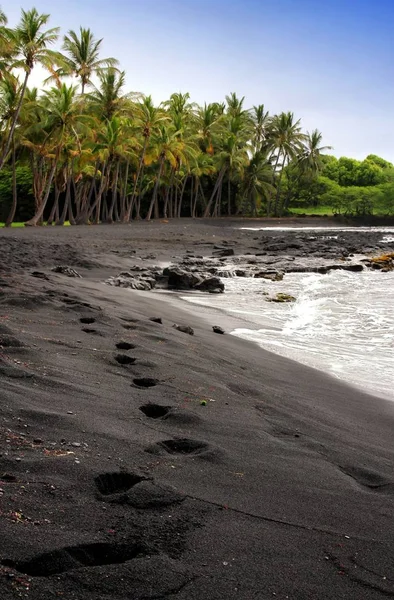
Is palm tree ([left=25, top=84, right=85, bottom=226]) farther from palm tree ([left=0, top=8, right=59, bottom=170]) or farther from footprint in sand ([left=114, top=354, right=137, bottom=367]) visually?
footprint in sand ([left=114, top=354, right=137, bottom=367])

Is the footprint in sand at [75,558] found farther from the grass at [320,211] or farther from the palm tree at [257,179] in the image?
the grass at [320,211]

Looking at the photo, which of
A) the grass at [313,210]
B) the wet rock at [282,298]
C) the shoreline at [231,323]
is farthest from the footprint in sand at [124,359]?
the grass at [313,210]

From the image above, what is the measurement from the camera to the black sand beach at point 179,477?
1.96 m

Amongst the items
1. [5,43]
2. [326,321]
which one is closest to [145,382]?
[326,321]

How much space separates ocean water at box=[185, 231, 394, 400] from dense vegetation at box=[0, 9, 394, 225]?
657 inches

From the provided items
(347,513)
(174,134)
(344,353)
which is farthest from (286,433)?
(174,134)

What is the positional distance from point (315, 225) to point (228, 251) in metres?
33.1

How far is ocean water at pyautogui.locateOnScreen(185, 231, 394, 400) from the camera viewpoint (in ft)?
21.5

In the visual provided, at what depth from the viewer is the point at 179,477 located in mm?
2676

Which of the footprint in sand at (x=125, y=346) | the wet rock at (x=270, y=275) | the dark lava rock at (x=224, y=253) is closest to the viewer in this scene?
the footprint in sand at (x=125, y=346)

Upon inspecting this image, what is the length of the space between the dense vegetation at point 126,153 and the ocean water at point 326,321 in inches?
657

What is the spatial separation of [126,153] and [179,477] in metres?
39.7

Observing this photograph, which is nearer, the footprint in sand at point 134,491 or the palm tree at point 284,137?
the footprint in sand at point 134,491

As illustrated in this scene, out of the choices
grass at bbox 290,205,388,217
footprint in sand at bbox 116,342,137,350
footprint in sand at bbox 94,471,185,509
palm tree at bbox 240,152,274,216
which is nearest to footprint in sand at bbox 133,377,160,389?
footprint in sand at bbox 116,342,137,350
